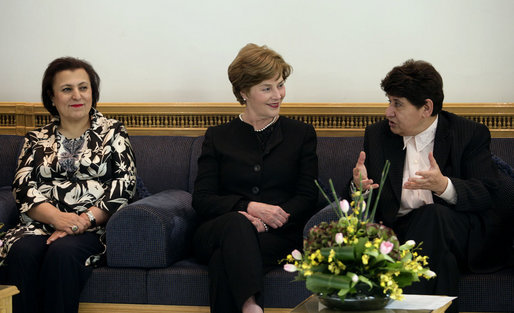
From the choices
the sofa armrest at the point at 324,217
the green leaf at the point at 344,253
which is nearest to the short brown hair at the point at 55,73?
the sofa armrest at the point at 324,217

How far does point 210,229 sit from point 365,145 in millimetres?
807

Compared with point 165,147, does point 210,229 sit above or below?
below

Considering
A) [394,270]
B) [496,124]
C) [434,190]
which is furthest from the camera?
[496,124]

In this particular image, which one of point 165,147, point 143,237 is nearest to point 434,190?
point 143,237

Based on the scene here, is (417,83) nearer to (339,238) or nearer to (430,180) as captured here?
(430,180)

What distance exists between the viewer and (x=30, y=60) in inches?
171

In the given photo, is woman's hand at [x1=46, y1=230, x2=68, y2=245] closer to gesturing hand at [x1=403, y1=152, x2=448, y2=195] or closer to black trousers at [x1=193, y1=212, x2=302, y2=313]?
black trousers at [x1=193, y1=212, x2=302, y2=313]

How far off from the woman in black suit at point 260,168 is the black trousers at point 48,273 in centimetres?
51

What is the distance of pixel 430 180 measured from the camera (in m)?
2.96

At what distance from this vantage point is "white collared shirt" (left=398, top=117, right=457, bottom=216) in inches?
126

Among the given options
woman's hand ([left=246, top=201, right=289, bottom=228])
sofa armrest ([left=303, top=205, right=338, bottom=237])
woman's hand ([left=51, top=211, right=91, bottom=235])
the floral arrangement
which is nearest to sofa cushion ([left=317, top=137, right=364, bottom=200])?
woman's hand ([left=246, top=201, right=289, bottom=228])

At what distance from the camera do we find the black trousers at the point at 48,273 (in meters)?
3.12

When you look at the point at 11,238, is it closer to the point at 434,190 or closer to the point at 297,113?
the point at 297,113

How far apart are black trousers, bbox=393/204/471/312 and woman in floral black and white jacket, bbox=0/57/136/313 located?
135cm
